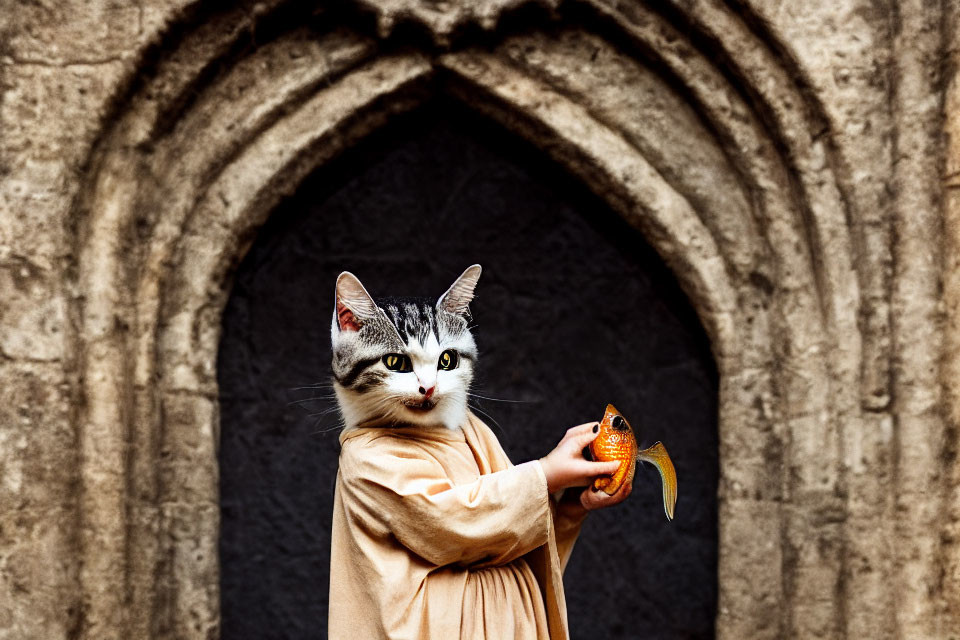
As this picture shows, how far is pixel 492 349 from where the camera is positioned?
3.31 m

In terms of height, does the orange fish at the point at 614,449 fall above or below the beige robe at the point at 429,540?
above

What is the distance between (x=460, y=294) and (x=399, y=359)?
0.68ft

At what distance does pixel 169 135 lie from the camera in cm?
308

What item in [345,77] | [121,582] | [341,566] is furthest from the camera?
[345,77]

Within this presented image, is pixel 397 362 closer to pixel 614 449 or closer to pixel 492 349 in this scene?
pixel 614 449

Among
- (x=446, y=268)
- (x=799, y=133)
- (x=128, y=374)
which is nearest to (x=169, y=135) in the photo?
(x=128, y=374)

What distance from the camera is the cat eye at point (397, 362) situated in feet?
6.57

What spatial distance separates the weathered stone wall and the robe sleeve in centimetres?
126

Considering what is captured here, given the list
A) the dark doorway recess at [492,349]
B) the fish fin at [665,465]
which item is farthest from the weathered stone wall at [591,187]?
the fish fin at [665,465]

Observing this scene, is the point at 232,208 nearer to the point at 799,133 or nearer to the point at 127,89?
the point at 127,89

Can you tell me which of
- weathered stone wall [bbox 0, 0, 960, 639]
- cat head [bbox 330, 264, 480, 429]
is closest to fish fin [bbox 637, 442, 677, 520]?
cat head [bbox 330, 264, 480, 429]

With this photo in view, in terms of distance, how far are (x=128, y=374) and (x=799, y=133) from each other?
2.06 m

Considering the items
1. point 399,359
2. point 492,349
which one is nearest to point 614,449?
→ point 399,359

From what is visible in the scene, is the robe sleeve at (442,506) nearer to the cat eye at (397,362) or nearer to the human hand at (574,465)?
the human hand at (574,465)
